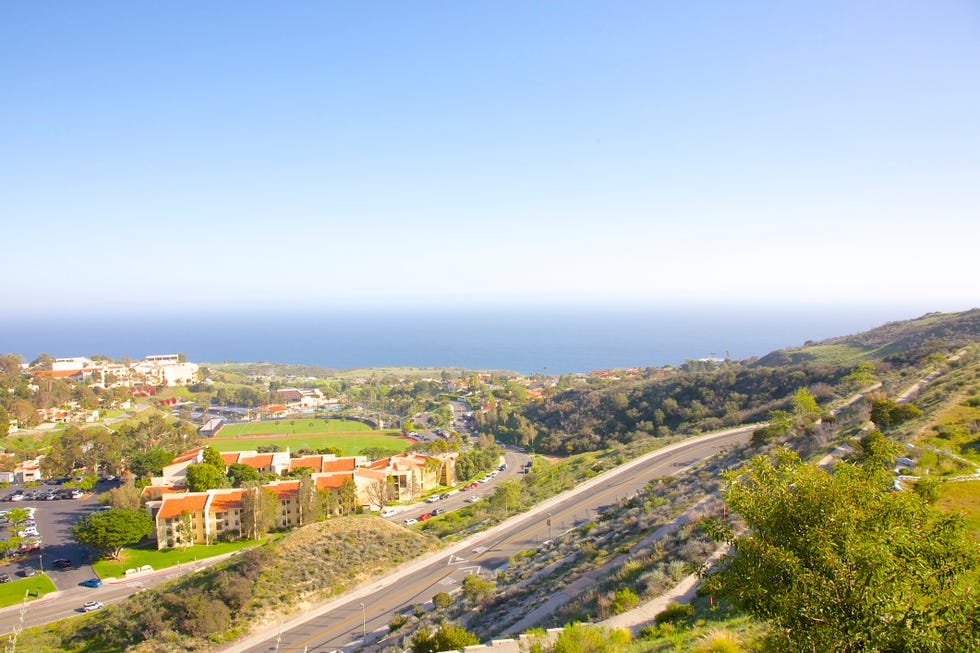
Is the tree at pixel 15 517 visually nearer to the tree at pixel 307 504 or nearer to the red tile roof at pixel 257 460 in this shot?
the red tile roof at pixel 257 460

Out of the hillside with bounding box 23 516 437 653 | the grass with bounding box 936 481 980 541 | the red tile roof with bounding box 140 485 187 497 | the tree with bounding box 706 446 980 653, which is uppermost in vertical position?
the tree with bounding box 706 446 980 653

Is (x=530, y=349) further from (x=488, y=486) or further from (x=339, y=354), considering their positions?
(x=488, y=486)

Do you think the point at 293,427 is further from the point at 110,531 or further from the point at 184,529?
the point at 110,531

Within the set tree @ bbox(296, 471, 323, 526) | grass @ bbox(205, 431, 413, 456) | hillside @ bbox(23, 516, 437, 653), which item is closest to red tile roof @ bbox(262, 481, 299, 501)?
tree @ bbox(296, 471, 323, 526)

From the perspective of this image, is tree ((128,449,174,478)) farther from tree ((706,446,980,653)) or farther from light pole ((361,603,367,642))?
tree ((706,446,980,653))

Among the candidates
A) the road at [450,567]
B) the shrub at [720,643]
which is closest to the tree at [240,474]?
the road at [450,567]

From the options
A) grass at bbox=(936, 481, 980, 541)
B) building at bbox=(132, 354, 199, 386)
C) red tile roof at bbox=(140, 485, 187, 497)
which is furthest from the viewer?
building at bbox=(132, 354, 199, 386)

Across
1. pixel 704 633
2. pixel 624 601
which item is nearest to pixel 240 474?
pixel 624 601
